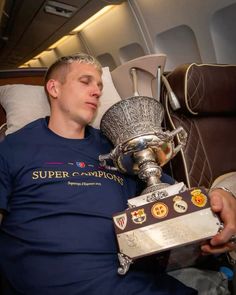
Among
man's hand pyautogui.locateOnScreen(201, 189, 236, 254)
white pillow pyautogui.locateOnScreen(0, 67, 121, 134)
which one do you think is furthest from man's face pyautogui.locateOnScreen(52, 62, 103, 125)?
man's hand pyautogui.locateOnScreen(201, 189, 236, 254)

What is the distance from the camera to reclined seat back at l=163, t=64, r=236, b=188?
134cm

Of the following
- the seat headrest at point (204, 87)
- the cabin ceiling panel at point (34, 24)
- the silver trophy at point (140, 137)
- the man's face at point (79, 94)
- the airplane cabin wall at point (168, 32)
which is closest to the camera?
the silver trophy at point (140, 137)

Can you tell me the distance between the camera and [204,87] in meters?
1.38

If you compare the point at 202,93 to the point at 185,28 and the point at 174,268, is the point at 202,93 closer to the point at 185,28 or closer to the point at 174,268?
the point at 174,268

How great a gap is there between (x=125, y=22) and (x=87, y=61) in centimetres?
208

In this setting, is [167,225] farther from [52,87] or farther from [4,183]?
[52,87]

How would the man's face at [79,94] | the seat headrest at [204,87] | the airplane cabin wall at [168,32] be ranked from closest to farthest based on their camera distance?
the man's face at [79,94]
the seat headrest at [204,87]
the airplane cabin wall at [168,32]

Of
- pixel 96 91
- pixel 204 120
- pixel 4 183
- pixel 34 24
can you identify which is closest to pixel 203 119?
pixel 204 120

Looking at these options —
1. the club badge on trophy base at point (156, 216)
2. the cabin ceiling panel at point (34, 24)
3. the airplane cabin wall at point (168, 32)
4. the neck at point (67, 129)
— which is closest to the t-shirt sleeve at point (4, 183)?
the neck at point (67, 129)

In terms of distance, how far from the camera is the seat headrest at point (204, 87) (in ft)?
4.37

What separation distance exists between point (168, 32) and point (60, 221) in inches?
98.8

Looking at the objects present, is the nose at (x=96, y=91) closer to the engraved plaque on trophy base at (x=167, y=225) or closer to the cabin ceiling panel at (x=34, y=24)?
the engraved plaque on trophy base at (x=167, y=225)

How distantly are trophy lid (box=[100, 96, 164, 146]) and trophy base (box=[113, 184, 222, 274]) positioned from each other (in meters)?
0.28

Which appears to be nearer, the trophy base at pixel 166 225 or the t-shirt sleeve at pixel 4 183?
the trophy base at pixel 166 225
